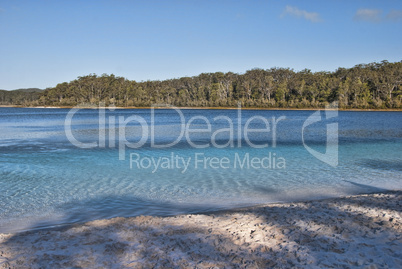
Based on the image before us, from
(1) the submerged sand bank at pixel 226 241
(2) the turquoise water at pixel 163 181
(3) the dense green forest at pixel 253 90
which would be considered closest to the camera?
(1) the submerged sand bank at pixel 226 241

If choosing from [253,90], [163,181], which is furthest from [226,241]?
[253,90]

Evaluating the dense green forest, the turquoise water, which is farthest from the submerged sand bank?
the dense green forest

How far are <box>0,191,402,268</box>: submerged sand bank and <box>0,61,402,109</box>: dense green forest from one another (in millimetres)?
93235

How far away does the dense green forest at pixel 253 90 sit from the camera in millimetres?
93500

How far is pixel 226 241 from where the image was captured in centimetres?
482

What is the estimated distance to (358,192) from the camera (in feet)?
28.5

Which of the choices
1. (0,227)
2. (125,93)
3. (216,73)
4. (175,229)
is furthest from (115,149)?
(125,93)

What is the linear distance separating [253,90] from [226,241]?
114 metres

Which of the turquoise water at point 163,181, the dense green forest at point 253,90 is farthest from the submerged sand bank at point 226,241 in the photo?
the dense green forest at point 253,90

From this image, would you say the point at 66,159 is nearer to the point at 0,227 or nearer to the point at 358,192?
the point at 0,227

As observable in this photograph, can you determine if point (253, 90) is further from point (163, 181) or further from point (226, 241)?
point (226, 241)

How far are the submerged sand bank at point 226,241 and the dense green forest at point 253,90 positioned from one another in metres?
93.2

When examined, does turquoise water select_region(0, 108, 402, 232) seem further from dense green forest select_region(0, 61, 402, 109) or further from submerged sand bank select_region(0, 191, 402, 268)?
dense green forest select_region(0, 61, 402, 109)

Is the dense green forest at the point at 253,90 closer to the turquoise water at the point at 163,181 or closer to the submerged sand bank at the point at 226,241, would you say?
the turquoise water at the point at 163,181
